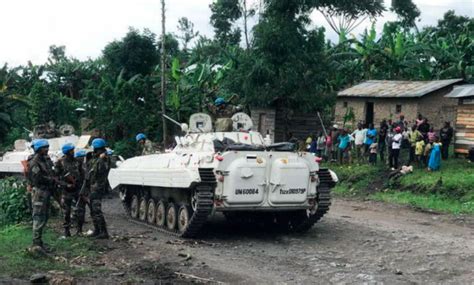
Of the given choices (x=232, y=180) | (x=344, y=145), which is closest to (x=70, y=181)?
(x=232, y=180)

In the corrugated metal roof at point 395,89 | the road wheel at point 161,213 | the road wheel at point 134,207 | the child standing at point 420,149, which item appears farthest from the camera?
the corrugated metal roof at point 395,89

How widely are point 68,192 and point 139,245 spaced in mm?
1900

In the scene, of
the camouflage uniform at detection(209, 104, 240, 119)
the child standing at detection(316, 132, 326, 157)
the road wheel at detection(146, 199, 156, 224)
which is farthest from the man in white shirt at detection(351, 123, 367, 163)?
the road wheel at detection(146, 199, 156, 224)

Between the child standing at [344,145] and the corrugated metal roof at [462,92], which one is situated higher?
the corrugated metal roof at [462,92]

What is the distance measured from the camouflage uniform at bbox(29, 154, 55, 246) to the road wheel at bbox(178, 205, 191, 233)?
2674 mm

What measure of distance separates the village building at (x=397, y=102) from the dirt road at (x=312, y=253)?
34.9ft

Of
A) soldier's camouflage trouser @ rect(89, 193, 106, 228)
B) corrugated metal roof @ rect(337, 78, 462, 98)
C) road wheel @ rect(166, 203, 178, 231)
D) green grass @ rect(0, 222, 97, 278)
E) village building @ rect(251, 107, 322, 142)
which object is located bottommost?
green grass @ rect(0, 222, 97, 278)

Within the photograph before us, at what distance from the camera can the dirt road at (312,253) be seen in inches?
363

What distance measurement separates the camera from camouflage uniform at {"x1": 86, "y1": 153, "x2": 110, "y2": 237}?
12.0 metres

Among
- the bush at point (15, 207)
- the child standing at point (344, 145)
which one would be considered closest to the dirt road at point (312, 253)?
the bush at point (15, 207)

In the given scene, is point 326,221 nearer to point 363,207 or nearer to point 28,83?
point 363,207

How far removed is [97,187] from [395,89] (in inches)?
665

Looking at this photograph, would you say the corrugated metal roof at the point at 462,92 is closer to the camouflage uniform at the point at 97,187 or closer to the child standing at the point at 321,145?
the child standing at the point at 321,145

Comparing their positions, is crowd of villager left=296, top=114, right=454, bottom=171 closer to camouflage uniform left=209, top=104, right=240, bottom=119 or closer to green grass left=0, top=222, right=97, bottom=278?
camouflage uniform left=209, top=104, right=240, bottom=119
